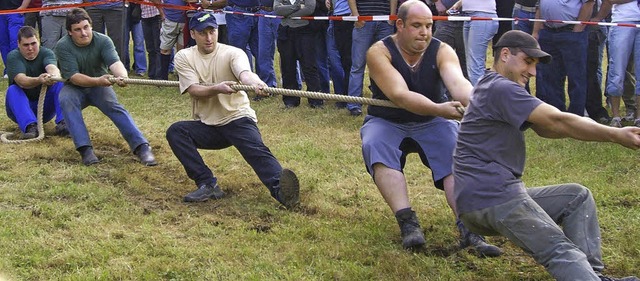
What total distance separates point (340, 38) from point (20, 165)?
161 inches

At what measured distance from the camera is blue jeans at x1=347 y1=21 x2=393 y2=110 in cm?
961

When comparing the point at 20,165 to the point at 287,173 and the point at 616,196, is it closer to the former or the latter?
the point at 287,173

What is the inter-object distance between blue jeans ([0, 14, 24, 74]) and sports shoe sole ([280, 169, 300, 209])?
740 cm

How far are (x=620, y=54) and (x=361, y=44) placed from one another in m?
2.73

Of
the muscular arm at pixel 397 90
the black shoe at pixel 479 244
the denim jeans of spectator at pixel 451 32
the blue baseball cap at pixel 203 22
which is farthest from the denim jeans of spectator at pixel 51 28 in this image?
the black shoe at pixel 479 244

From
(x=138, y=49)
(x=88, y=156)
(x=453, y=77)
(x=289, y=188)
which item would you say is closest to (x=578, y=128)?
(x=453, y=77)

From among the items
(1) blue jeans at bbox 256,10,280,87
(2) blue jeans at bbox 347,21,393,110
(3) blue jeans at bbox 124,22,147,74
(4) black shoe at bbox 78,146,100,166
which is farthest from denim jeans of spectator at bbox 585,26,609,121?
(3) blue jeans at bbox 124,22,147,74

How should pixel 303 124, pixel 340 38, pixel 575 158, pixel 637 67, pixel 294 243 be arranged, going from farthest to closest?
pixel 340 38 < pixel 303 124 < pixel 637 67 < pixel 575 158 < pixel 294 243

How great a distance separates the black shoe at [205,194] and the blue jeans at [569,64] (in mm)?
4132

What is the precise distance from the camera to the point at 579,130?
13.5 ft

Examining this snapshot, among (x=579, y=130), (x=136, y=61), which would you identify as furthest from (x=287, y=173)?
(x=136, y=61)

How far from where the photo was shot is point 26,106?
354 inches

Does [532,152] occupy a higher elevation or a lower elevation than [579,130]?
lower

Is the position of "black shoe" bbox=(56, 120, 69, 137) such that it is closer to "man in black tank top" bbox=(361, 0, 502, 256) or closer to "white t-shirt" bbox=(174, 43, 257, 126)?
"white t-shirt" bbox=(174, 43, 257, 126)
